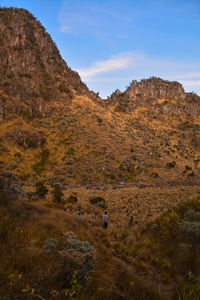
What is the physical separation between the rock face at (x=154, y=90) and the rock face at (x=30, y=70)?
107 ft

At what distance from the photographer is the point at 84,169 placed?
99.9 feet

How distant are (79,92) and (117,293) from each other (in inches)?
2266

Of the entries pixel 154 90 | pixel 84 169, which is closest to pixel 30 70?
pixel 84 169

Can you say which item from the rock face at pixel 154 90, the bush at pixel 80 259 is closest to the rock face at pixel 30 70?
the rock face at pixel 154 90

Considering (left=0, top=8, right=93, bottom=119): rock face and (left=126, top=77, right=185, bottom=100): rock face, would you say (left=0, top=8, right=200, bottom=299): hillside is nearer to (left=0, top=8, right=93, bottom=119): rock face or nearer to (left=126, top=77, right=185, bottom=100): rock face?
(left=0, top=8, right=93, bottom=119): rock face

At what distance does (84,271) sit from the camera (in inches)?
165

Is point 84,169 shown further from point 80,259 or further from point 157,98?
point 157,98

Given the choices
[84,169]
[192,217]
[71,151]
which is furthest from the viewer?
[71,151]

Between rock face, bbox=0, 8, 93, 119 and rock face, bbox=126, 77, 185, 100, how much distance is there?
32.7m

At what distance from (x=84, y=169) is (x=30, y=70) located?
112 ft

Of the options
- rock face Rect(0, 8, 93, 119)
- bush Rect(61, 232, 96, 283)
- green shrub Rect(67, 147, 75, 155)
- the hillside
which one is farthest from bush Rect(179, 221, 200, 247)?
rock face Rect(0, 8, 93, 119)

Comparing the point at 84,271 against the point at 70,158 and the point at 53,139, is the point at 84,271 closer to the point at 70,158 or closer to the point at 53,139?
the point at 70,158

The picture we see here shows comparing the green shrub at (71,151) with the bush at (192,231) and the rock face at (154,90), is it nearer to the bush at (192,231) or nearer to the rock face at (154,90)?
the bush at (192,231)

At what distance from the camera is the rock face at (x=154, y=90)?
82550mm
